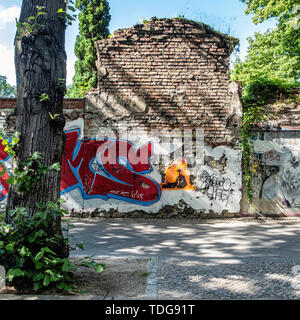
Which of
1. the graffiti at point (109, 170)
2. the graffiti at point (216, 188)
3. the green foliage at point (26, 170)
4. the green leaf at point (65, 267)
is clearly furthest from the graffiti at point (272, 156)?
the green leaf at point (65, 267)

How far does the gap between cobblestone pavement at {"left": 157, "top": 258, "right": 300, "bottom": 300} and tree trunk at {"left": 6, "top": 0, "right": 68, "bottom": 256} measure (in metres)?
1.42

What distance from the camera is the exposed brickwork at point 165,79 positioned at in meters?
8.62

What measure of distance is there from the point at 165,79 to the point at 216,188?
11.3 feet

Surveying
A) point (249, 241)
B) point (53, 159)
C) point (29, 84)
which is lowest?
point (249, 241)

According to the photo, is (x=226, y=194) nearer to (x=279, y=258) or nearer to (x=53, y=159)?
(x=279, y=258)

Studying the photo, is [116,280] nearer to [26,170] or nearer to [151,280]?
[151,280]

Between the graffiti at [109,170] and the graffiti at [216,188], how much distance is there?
51.1 inches

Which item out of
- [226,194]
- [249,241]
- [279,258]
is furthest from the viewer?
[226,194]

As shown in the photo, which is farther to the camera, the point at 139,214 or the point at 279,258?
the point at 139,214

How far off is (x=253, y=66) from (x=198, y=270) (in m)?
21.7

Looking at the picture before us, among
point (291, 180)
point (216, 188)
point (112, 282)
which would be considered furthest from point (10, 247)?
point (291, 180)

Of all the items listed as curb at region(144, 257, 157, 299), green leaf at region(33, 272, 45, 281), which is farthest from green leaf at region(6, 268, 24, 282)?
curb at region(144, 257, 157, 299)

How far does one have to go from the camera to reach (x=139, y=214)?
8.48 m
